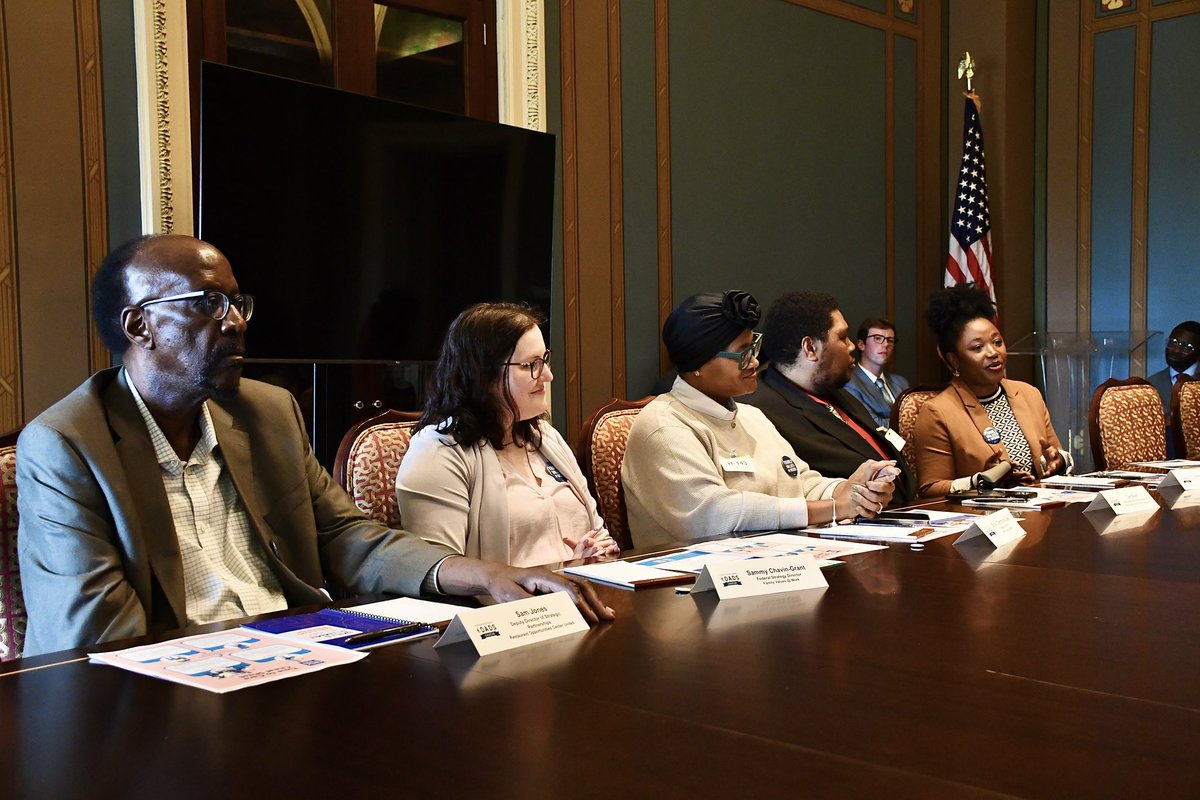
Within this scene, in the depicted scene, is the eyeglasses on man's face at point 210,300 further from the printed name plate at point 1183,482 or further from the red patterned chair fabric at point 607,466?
the printed name plate at point 1183,482

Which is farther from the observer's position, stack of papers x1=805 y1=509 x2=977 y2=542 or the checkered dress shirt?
stack of papers x1=805 y1=509 x2=977 y2=542

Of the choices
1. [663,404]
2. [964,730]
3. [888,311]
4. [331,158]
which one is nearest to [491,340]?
[663,404]

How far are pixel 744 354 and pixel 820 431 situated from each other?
594mm

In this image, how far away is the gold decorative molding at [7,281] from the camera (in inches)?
142

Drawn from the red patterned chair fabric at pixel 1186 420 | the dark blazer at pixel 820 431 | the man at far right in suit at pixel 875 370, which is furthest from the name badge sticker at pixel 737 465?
the man at far right in suit at pixel 875 370

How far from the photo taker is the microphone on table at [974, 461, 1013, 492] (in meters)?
3.43

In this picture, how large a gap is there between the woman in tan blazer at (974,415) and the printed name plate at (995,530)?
1.15 meters

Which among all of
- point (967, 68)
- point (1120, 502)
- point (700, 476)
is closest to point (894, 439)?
point (1120, 502)

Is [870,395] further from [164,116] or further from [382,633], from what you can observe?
[382,633]

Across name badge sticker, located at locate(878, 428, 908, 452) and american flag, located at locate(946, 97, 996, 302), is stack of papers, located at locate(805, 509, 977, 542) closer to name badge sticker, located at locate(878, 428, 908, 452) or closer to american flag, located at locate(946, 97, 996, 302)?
name badge sticker, located at locate(878, 428, 908, 452)

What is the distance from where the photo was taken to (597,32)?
5.43m

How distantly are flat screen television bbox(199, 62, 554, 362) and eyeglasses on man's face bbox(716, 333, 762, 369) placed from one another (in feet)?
5.63

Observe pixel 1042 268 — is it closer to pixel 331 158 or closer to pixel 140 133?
pixel 331 158

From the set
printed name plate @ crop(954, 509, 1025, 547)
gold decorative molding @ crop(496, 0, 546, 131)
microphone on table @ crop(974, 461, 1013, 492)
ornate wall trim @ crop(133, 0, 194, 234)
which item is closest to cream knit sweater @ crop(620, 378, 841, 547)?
printed name plate @ crop(954, 509, 1025, 547)
